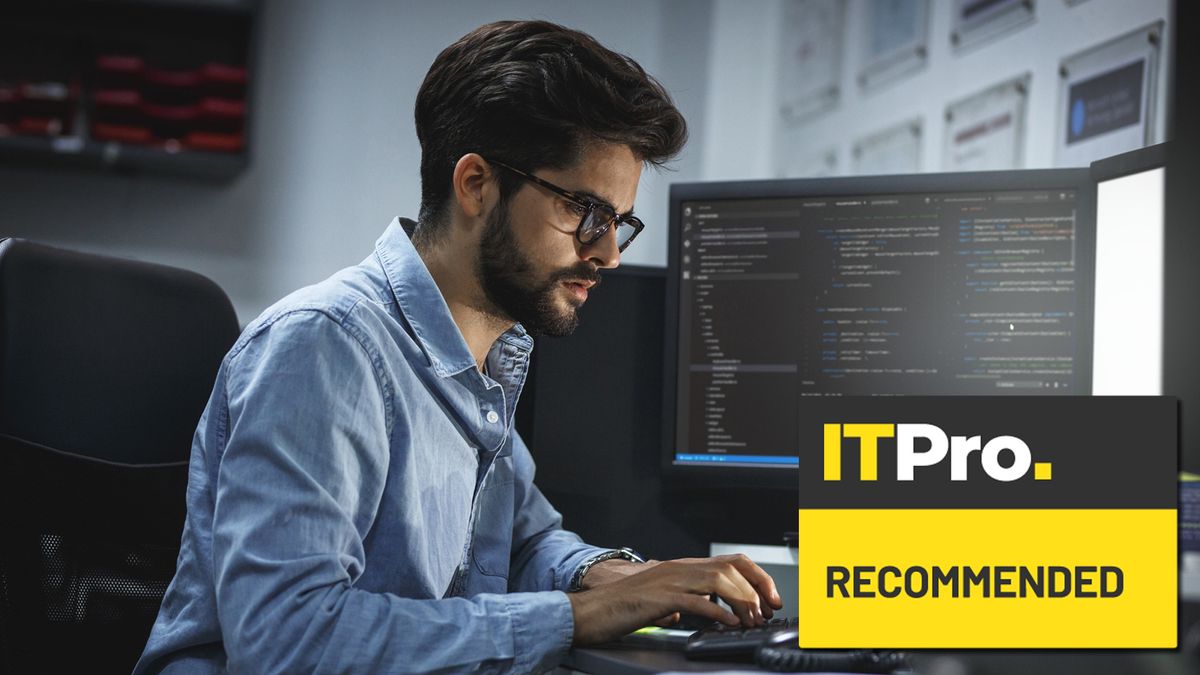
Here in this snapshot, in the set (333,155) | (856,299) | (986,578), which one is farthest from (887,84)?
(986,578)

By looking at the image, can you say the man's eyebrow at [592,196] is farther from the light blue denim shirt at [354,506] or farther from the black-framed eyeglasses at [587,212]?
the light blue denim shirt at [354,506]

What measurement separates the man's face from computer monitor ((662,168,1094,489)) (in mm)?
286

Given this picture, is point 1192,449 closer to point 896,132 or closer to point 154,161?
point 896,132

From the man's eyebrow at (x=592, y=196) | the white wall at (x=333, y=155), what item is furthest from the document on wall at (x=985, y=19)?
the man's eyebrow at (x=592, y=196)

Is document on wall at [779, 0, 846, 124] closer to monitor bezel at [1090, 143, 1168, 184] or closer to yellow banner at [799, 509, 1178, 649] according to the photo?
monitor bezel at [1090, 143, 1168, 184]

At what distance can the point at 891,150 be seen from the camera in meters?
2.56

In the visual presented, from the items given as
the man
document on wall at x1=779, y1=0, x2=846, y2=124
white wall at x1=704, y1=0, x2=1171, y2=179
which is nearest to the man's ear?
the man

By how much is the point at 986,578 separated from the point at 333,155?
282 centimetres

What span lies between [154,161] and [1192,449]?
2889mm

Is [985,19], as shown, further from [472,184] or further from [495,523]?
[495,523]

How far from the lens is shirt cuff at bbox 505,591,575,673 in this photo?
34.7 inches

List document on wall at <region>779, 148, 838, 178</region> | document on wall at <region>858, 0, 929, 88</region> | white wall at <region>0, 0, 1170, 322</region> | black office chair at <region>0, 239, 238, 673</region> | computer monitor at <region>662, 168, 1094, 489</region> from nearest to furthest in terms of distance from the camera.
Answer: black office chair at <region>0, 239, 238, 673</region> → computer monitor at <region>662, 168, 1094, 489</region> → document on wall at <region>858, 0, 929, 88</region> → document on wall at <region>779, 148, 838, 178</region> → white wall at <region>0, 0, 1170, 322</region>

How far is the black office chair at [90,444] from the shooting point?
103 cm

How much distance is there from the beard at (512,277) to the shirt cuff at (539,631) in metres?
0.35
